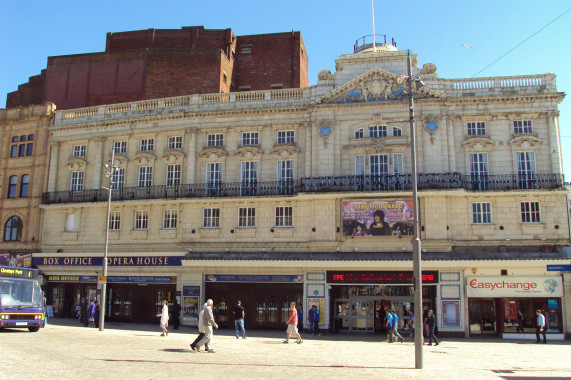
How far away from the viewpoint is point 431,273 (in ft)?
85.8

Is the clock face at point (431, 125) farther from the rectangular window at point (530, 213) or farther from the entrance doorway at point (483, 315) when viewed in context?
the entrance doorway at point (483, 315)

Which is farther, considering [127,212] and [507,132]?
[127,212]

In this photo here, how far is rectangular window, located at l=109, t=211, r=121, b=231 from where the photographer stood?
31344 mm

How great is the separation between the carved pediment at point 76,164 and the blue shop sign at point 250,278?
36.5 ft

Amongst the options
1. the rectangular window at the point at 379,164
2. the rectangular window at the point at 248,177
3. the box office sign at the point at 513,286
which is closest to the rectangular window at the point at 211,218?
the rectangular window at the point at 248,177

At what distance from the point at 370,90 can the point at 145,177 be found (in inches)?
564

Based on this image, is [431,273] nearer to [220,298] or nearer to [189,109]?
[220,298]

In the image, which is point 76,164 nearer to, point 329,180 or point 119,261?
point 119,261

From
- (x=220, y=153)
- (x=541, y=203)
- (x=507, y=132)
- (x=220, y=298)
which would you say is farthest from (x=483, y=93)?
(x=220, y=298)

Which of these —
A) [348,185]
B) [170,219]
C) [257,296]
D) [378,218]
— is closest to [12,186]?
[170,219]

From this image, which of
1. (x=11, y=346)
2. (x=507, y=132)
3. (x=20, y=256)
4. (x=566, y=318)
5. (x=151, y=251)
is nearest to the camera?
(x=11, y=346)

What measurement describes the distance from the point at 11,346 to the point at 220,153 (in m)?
16.5

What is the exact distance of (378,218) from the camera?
27125mm

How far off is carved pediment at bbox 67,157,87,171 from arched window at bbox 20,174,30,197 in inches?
137
